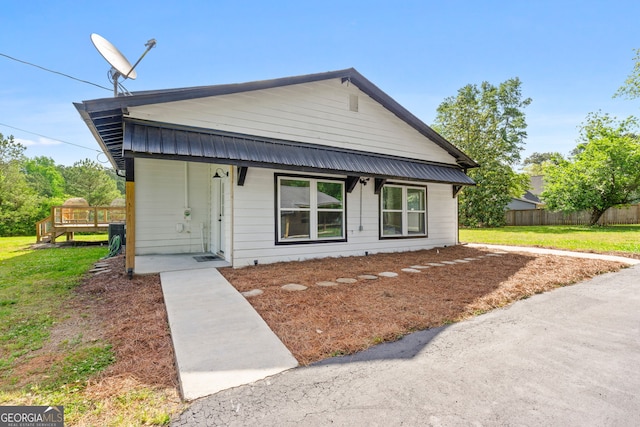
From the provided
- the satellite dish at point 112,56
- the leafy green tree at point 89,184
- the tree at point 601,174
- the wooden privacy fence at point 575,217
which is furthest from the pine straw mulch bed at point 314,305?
the leafy green tree at point 89,184

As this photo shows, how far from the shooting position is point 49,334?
3312 mm

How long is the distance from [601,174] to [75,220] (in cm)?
2992

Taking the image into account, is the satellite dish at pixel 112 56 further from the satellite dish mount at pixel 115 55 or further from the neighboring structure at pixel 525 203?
the neighboring structure at pixel 525 203

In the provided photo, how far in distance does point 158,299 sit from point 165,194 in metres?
4.50

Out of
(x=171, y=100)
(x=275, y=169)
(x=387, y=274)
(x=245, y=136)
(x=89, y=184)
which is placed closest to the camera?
(x=171, y=100)

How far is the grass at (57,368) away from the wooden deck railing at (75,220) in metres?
9.25

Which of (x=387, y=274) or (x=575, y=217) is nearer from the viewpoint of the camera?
(x=387, y=274)

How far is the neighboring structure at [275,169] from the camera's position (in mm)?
5832

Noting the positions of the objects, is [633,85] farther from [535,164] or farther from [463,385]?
[535,164]

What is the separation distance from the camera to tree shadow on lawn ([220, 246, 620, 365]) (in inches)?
120

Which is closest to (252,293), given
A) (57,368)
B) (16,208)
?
(57,368)

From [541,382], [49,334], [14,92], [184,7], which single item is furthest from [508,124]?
[14,92]

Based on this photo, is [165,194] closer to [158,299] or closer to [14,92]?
[158,299]

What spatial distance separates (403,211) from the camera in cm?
941
